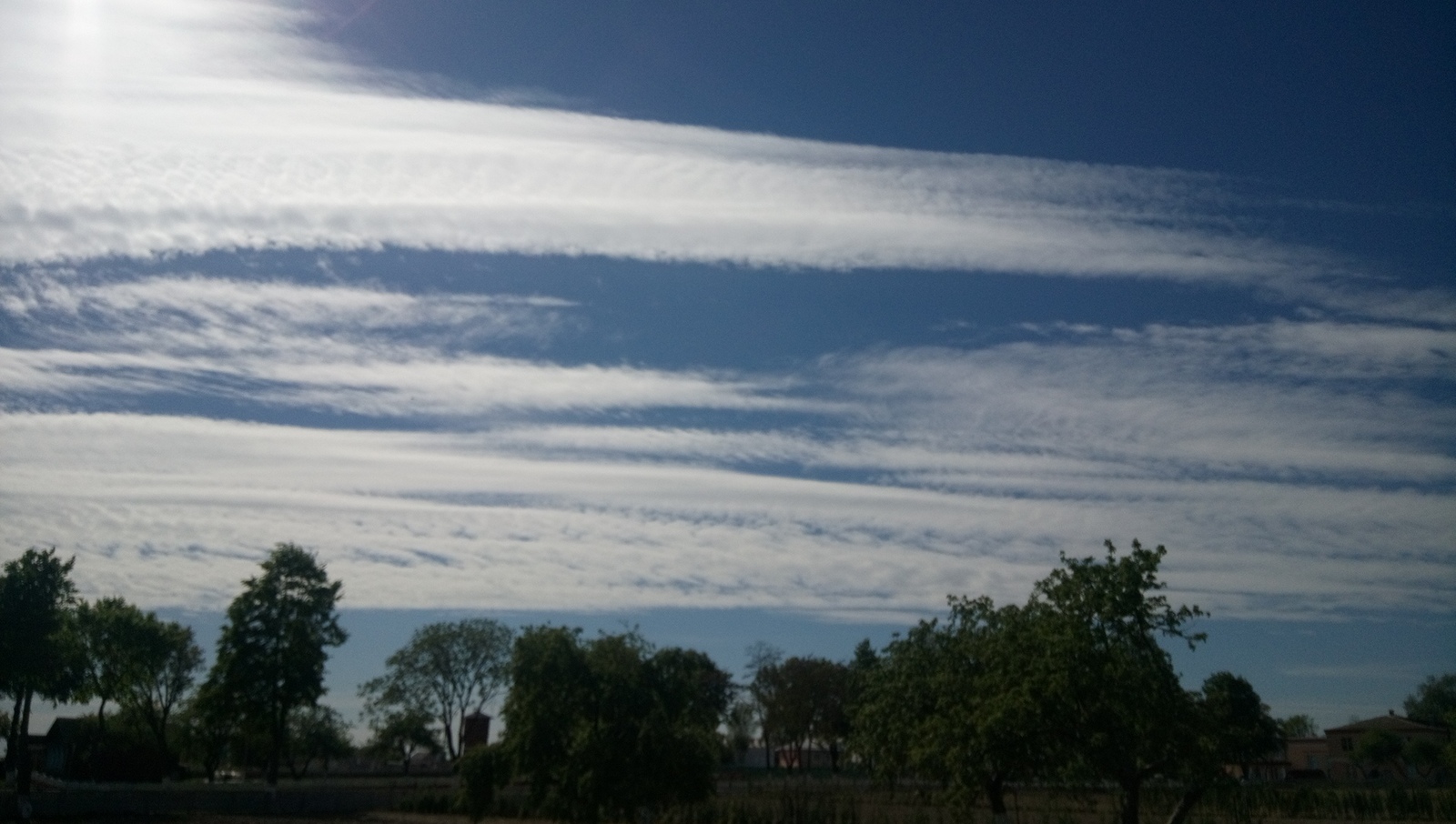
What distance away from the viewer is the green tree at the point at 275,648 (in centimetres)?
6150

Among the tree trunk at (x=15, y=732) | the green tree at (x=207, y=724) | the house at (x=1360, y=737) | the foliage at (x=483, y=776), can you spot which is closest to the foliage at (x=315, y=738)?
the green tree at (x=207, y=724)

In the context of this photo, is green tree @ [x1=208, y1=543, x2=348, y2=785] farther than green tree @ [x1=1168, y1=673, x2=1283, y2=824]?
Yes

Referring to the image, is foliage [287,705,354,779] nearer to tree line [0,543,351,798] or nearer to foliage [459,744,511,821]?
tree line [0,543,351,798]

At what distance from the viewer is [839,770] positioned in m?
92.6

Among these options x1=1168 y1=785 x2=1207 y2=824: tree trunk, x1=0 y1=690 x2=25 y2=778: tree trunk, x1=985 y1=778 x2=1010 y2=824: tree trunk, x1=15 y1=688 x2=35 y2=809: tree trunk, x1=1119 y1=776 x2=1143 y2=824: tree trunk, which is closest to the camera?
x1=1168 y1=785 x2=1207 y2=824: tree trunk

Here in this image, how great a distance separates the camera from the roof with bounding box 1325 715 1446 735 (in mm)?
107188

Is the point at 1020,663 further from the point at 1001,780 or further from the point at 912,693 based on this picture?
the point at 912,693

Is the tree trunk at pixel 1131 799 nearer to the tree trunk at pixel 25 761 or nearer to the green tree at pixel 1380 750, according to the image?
the tree trunk at pixel 25 761

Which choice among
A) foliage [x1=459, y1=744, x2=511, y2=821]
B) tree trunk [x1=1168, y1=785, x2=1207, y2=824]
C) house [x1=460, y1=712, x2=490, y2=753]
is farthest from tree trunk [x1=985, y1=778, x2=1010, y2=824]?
house [x1=460, y1=712, x2=490, y2=753]

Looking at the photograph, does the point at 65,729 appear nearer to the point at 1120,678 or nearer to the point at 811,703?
the point at 811,703

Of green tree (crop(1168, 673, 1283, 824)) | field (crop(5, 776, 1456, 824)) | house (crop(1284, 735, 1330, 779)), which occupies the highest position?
green tree (crop(1168, 673, 1283, 824))

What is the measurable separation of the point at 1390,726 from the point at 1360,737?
3.28 metres

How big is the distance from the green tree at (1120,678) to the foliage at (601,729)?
39.7 ft

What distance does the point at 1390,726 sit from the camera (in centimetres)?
10962
